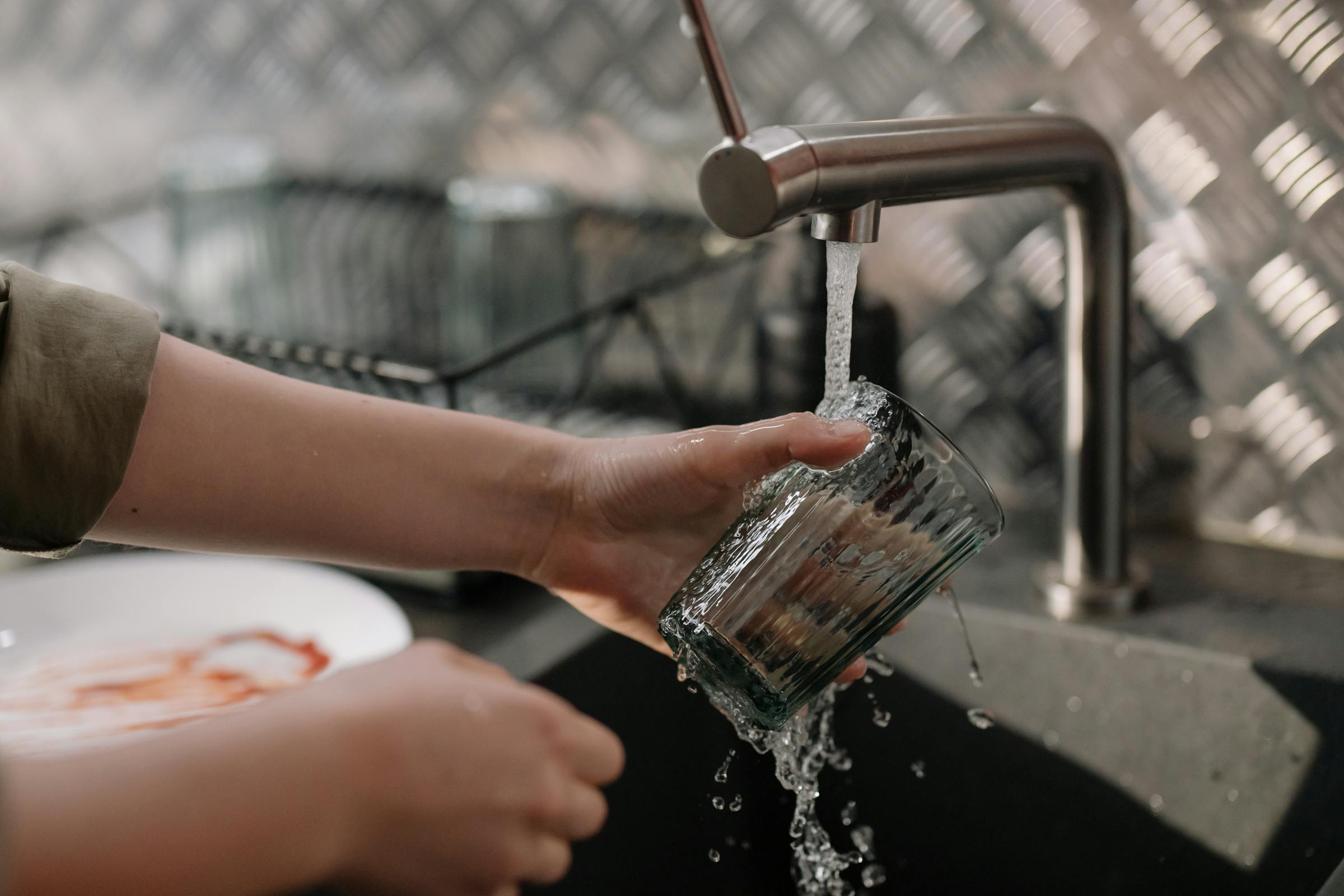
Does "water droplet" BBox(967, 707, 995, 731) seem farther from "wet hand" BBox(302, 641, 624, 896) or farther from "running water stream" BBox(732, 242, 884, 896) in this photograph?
"wet hand" BBox(302, 641, 624, 896)

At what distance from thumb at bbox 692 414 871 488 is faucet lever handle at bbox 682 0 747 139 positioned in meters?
0.15

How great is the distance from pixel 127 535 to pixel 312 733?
0.36m

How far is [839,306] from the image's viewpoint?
0.62 metres

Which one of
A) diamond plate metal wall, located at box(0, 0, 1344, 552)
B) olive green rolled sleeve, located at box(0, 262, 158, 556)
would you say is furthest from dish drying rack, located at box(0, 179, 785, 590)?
olive green rolled sleeve, located at box(0, 262, 158, 556)

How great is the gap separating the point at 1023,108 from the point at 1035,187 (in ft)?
1.14

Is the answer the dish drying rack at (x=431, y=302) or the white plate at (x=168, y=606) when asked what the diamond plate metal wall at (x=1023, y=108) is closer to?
the dish drying rack at (x=431, y=302)

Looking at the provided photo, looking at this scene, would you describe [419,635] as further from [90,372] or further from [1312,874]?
[1312,874]

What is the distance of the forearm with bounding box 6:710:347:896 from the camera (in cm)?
35

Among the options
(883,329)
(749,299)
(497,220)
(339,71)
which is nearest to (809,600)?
(883,329)

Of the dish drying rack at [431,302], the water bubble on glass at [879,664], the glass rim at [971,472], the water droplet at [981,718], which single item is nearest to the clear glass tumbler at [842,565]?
the glass rim at [971,472]

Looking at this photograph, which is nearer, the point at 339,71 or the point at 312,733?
the point at 312,733

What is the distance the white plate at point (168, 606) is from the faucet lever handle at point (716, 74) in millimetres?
486

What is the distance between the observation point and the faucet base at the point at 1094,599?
0.94 metres

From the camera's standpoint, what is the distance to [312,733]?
14.9 inches
